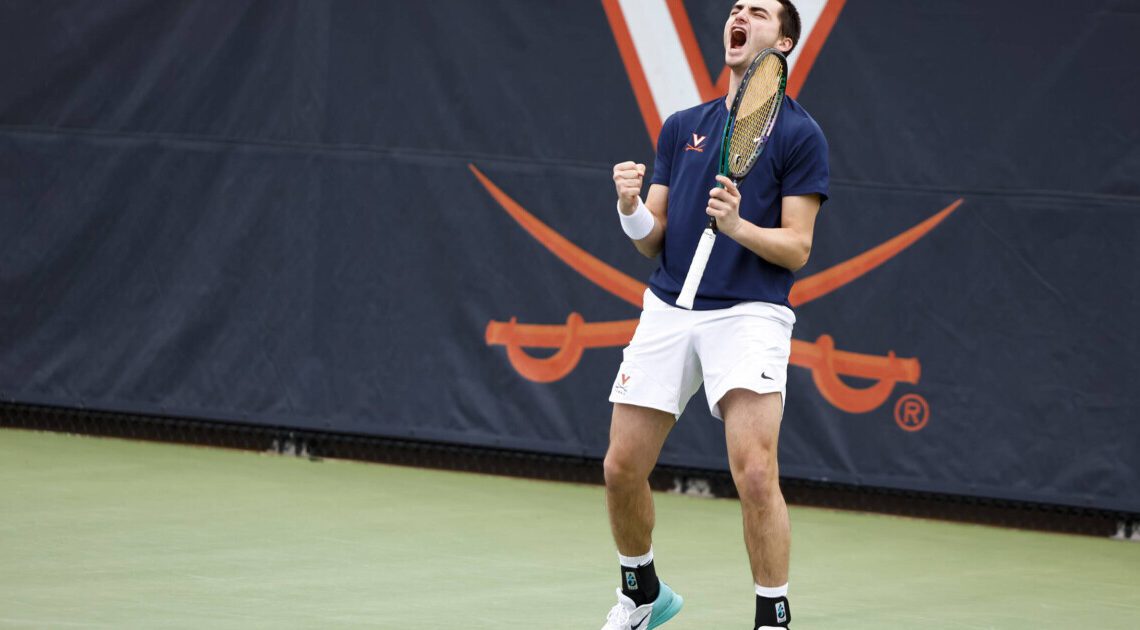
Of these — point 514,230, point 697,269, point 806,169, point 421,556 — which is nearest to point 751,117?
point 806,169

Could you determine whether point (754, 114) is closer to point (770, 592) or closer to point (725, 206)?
point (725, 206)

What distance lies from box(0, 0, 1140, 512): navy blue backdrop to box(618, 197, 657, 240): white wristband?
2936 mm

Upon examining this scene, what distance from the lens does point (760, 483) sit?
424 centimetres

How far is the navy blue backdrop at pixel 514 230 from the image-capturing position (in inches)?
278

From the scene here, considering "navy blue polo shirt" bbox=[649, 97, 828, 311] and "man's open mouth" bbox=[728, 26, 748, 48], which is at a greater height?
"man's open mouth" bbox=[728, 26, 748, 48]

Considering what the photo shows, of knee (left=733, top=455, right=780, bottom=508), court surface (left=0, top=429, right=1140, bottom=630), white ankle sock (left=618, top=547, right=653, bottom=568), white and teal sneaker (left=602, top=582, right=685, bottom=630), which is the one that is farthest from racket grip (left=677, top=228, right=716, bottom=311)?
court surface (left=0, top=429, right=1140, bottom=630)

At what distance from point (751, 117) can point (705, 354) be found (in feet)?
2.10

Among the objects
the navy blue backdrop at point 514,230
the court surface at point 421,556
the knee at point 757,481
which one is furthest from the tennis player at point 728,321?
the navy blue backdrop at point 514,230

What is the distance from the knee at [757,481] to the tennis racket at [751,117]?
44cm

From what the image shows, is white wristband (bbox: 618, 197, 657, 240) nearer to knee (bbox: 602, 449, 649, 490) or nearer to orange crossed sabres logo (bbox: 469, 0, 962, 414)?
knee (bbox: 602, 449, 649, 490)

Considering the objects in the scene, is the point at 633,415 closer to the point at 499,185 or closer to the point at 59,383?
the point at 499,185

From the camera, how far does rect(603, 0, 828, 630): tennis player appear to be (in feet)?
14.0

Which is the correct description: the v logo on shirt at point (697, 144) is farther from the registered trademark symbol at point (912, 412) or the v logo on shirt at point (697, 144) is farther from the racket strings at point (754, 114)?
the registered trademark symbol at point (912, 412)

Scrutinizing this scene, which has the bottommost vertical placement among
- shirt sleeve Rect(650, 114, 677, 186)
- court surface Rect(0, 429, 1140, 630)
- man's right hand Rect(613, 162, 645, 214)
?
court surface Rect(0, 429, 1140, 630)
